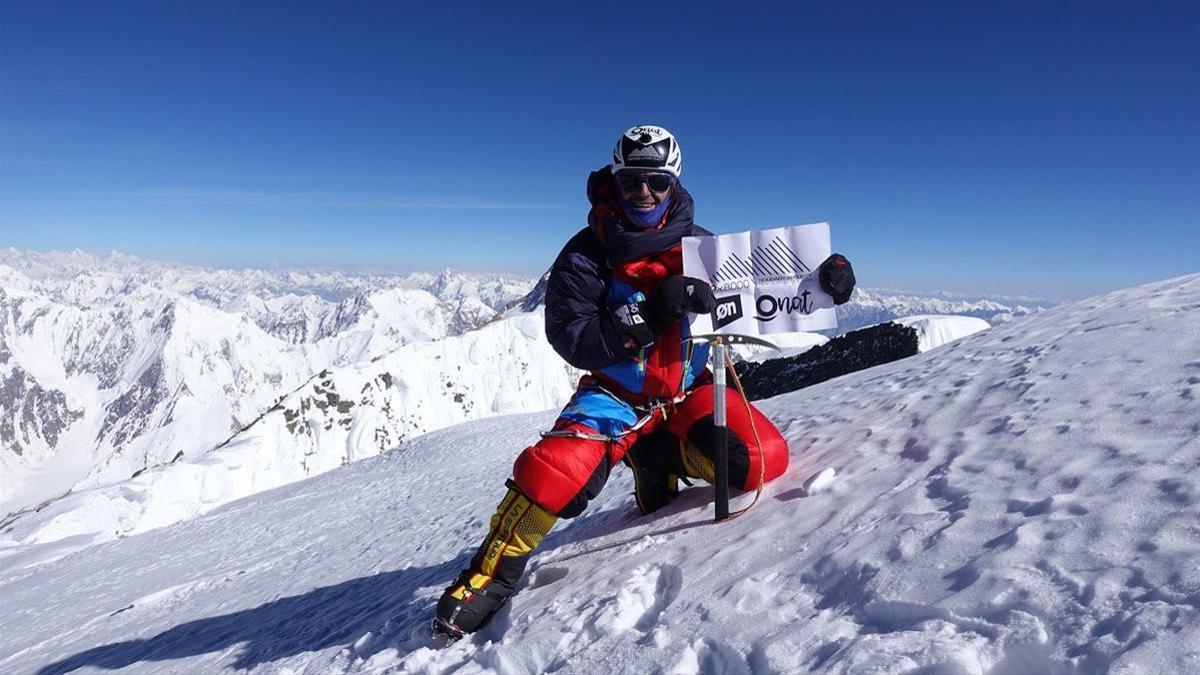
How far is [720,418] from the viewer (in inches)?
164

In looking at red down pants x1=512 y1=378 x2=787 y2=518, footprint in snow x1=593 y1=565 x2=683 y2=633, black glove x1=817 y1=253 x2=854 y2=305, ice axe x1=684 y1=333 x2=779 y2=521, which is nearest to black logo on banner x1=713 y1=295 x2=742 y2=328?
ice axe x1=684 y1=333 x2=779 y2=521

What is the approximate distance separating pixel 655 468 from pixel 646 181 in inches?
96.2

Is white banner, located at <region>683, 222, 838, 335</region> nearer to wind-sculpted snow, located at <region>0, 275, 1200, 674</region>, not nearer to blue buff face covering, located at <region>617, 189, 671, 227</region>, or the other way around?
blue buff face covering, located at <region>617, 189, 671, 227</region>

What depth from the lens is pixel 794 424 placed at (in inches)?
264

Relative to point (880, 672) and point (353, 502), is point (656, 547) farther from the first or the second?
point (353, 502)

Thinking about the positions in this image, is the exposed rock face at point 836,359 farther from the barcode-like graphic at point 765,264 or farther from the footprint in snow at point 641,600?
the footprint in snow at point 641,600

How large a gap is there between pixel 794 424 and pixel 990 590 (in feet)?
14.4

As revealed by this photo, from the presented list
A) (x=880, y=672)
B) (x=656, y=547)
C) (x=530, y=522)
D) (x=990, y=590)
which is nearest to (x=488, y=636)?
(x=530, y=522)

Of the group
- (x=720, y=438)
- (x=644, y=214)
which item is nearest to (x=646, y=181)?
(x=644, y=214)

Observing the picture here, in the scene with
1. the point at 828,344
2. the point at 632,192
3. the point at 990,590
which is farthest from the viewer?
the point at 828,344

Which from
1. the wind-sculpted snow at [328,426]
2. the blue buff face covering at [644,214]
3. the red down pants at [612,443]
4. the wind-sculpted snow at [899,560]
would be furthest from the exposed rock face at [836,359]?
the wind-sculpted snow at [328,426]

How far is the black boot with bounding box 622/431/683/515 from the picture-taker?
16.2ft

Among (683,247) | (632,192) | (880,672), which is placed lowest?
(880,672)

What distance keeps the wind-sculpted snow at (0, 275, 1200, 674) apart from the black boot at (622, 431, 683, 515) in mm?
200
